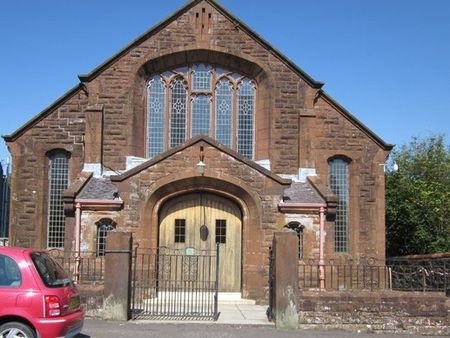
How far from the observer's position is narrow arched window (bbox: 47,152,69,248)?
19.7 metres

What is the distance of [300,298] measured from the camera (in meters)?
12.9

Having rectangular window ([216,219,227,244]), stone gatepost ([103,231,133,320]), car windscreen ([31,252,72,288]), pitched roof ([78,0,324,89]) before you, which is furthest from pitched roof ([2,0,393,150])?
car windscreen ([31,252,72,288])

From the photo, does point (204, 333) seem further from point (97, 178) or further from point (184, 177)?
point (97, 178)

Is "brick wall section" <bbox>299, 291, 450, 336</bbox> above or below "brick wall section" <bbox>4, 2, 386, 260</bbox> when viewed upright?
below

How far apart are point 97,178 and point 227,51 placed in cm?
577

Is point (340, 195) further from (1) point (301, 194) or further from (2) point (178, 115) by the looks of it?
(2) point (178, 115)

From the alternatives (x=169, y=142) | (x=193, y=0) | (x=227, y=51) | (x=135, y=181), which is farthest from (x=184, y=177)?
(x=193, y=0)

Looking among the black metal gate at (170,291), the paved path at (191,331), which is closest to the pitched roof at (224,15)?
the black metal gate at (170,291)

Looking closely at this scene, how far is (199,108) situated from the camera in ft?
65.7

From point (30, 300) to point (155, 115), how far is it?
11810 millimetres

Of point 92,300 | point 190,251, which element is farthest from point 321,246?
point 92,300

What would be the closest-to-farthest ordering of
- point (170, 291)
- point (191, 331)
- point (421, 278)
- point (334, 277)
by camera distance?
1. point (191, 331)
2. point (170, 291)
3. point (421, 278)
4. point (334, 277)

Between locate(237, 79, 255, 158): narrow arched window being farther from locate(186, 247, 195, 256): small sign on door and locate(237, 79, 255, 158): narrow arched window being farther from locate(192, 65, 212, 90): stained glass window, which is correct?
locate(186, 247, 195, 256): small sign on door

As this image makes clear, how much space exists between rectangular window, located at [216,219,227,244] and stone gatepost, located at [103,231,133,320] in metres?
5.27
